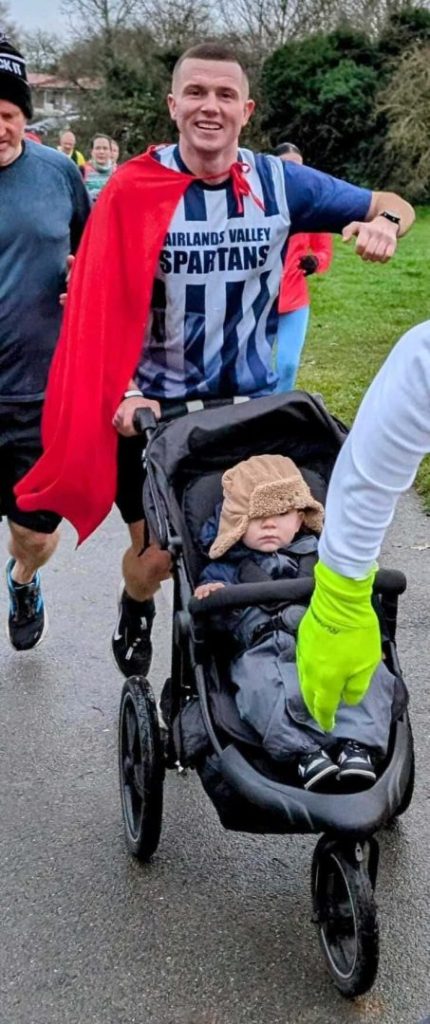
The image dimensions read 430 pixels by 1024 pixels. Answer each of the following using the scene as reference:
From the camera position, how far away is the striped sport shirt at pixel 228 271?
3580 mm

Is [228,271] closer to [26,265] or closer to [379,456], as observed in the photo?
[26,265]

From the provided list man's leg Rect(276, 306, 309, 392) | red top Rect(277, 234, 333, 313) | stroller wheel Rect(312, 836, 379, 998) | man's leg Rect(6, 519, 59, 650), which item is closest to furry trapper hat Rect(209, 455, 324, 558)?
stroller wheel Rect(312, 836, 379, 998)

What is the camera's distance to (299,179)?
3668 mm

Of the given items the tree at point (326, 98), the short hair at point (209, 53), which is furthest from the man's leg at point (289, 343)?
the tree at point (326, 98)

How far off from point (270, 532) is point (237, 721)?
1.93 ft

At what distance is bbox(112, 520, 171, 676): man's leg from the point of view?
13.5ft

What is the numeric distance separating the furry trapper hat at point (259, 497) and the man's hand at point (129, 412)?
409 millimetres

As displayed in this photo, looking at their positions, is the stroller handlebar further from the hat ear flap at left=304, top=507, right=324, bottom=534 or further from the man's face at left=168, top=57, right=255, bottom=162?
the man's face at left=168, top=57, right=255, bottom=162

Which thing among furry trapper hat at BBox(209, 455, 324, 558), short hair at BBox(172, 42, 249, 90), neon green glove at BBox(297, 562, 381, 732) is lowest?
furry trapper hat at BBox(209, 455, 324, 558)

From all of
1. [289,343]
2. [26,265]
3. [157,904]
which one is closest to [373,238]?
[26,265]

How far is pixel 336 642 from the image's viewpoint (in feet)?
7.41

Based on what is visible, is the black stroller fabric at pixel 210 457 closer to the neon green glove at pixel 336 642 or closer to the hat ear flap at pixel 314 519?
the hat ear flap at pixel 314 519

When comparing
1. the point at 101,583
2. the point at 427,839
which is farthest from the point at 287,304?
the point at 427,839

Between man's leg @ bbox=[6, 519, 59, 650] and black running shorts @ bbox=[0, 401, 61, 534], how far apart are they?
13cm
